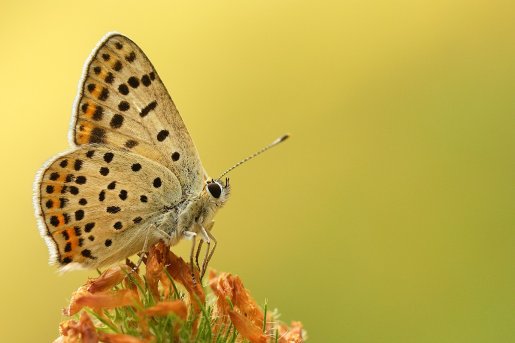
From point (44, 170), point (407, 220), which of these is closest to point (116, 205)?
point (44, 170)

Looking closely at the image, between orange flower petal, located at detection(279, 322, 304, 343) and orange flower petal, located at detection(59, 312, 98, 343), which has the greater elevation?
orange flower petal, located at detection(59, 312, 98, 343)

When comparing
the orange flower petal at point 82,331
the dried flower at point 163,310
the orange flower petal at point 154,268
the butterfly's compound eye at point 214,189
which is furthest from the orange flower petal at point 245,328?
Answer: the butterfly's compound eye at point 214,189

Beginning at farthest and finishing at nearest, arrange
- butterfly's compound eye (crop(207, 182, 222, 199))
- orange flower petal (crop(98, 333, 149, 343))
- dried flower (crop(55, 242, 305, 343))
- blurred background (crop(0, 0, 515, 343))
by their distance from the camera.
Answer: blurred background (crop(0, 0, 515, 343)), butterfly's compound eye (crop(207, 182, 222, 199)), dried flower (crop(55, 242, 305, 343)), orange flower petal (crop(98, 333, 149, 343))

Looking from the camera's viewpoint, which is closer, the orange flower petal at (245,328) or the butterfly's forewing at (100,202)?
the orange flower petal at (245,328)

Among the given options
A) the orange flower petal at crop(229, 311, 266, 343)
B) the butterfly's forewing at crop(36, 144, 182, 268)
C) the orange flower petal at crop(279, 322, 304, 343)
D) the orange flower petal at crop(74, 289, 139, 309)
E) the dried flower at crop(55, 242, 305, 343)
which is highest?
the butterfly's forewing at crop(36, 144, 182, 268)

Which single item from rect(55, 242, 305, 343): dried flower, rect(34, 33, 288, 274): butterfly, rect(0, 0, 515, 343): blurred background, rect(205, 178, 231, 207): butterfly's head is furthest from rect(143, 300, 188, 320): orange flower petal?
rect(0, 0, 515, 343): blurred background

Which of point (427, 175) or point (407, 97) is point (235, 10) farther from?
point (427, 175)

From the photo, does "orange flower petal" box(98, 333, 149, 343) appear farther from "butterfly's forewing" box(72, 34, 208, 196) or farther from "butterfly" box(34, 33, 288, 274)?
"butterfly's forewing" box(72, 34, 208, 196)

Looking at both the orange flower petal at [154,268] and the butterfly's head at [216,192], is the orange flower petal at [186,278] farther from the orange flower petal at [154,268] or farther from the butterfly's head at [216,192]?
the butterfly's head at [216,192]
